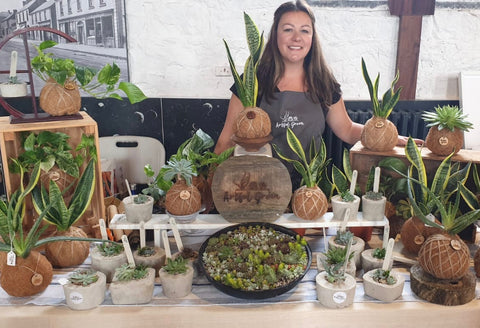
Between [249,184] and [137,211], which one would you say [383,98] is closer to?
[249,184]

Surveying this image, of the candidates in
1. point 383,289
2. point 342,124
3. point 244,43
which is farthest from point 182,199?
point 244,43

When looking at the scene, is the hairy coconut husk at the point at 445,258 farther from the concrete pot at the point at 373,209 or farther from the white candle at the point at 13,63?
the white candle at the point at 13,63

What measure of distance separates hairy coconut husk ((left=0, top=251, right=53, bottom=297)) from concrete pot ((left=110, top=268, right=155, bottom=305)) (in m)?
0.29

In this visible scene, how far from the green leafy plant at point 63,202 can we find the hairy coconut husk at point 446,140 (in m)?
1.58

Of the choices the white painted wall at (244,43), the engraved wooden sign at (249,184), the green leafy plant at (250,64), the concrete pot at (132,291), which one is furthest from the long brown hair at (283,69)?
the concrete pot at (132,291)

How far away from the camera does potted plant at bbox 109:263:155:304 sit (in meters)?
1.73

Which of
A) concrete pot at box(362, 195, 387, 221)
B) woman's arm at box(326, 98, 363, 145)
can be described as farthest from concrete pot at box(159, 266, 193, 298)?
woman's arm at box(326, 98, 363, 145)

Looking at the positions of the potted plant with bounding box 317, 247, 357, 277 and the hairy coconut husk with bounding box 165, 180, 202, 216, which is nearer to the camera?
the potted plant with bounding box 317, 247, 357, 277

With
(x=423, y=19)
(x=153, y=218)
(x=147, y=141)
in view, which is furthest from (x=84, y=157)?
(x=423, y=19)

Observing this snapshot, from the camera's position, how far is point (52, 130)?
229 cm

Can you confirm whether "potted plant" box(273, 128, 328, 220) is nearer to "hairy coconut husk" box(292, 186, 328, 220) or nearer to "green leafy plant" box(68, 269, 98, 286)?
"hairy coconut husk" box(292, 186, 328, 220)

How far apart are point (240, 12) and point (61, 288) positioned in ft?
7.86

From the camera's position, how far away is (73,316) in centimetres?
169

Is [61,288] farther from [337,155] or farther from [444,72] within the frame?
[444,72]
